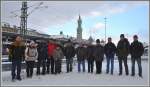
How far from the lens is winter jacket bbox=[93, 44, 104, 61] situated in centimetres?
1562

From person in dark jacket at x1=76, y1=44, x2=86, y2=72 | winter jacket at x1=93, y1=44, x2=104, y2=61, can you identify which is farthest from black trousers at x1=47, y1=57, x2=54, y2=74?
winter jacket at x1=93, y1=44, x2=104, y2=61

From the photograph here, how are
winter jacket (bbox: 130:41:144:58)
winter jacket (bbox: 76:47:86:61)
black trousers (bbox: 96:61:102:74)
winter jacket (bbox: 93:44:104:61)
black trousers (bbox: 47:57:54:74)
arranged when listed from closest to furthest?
winter jacket (bbox: 130:41:144:58), black trousers (bbox: 47:57:54:74), black trousers (bbox: 96:61:102:74), winter jacket (bbox: 93:44:104:61), winter jacket (bbox: 76:47:86:61)

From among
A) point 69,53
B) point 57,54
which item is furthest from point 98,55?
point 57,54

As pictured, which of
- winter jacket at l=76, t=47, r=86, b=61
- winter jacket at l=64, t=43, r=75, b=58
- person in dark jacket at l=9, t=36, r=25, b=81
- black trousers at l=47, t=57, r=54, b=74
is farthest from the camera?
winter jacket at l=76, t=47, r=86, b=61

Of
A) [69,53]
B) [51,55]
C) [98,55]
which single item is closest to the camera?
[51,55]

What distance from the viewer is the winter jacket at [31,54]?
1379 centimetres

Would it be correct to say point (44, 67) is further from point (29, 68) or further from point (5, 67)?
point (5, 67)

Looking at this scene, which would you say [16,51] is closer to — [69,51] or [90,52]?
[69,51]

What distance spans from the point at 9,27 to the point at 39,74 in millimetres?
29019

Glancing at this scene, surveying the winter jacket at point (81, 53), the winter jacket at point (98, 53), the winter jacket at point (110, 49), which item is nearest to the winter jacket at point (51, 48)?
the winter jacket at point (81, 53)

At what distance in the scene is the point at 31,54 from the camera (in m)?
13.9

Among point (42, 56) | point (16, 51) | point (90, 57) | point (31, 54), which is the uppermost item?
point (16, 51)

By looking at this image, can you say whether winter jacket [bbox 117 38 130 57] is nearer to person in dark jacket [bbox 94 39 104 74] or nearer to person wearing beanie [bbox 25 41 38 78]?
person in dark jacket [bbox 94 39 104 74]

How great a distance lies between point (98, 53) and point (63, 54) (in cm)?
171
